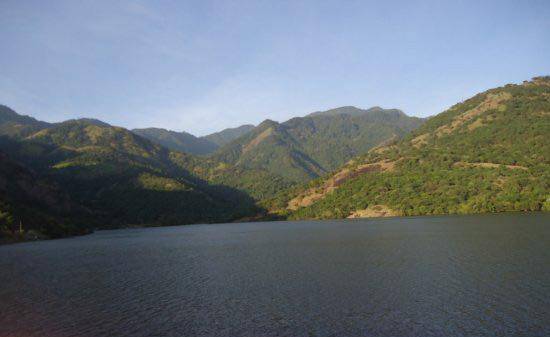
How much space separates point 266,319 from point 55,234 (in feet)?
578

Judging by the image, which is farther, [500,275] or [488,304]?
[500,275]

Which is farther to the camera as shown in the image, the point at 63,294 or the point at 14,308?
the point at 63,294

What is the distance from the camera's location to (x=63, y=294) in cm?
5769

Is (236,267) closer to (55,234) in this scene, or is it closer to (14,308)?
(14,308)

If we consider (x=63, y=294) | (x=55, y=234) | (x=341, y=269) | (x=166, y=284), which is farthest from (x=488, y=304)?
(x=55, y=234)

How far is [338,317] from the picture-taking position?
4109 centimetres

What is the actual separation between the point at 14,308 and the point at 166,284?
1942 centimetres

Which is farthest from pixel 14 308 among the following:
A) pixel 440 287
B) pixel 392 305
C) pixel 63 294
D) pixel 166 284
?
pixel 440 287

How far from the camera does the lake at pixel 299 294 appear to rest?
39.0 m

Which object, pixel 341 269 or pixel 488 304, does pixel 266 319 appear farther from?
pixel 341 269

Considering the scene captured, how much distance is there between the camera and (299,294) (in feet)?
170

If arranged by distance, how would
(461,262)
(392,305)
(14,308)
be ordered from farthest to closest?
1. (461,262)
2. (14,308)
3. (392,305)

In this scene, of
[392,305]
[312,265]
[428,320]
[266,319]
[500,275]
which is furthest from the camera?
[312,265]

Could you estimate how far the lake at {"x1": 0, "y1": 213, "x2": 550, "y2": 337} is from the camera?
39.0 meters
